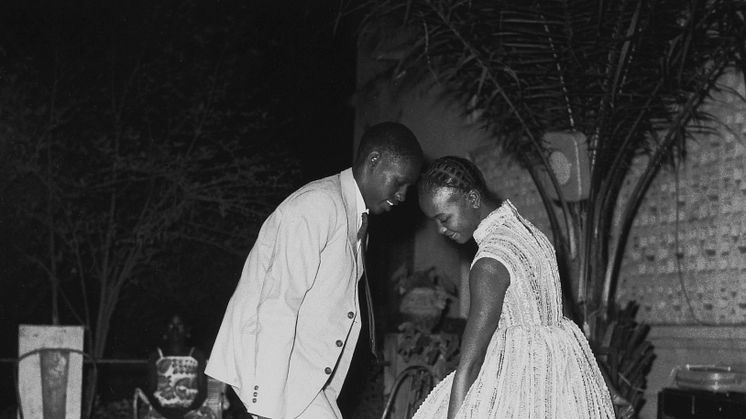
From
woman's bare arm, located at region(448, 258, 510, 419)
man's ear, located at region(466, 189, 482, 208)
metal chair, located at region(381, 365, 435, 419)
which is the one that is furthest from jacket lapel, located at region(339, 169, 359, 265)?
metal chair, located at region(381, 365, 435, 419)

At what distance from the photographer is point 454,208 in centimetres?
326

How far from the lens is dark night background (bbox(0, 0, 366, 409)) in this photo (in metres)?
10.1

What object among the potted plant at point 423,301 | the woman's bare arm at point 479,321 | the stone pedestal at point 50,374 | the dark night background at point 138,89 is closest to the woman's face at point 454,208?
the woman's bare arm at point 479,321

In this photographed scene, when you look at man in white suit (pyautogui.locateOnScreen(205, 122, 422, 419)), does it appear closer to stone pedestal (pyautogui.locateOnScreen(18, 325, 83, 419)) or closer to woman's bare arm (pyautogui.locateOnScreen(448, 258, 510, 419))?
woman's bare arm (pyautogui.locateOnScreen(448, 258, 510, 419))

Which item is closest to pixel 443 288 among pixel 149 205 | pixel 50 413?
pixel 50 413

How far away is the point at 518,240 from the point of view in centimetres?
320

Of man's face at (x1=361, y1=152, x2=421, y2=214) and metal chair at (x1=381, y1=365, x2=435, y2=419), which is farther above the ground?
man's face at (x1=361, y1=152, x2=421, y2=214)

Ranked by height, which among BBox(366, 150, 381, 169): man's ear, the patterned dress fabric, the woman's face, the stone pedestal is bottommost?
the stone pedestal

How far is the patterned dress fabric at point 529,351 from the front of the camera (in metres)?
3.10

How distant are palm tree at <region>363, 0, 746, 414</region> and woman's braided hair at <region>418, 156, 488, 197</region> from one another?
87.1 inches

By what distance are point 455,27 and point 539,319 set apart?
273 centimetres

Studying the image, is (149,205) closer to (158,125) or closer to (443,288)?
(158,125)

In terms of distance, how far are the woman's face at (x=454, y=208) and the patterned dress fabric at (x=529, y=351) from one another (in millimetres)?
53

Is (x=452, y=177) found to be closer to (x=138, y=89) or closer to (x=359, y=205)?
(x=359, y=205)
